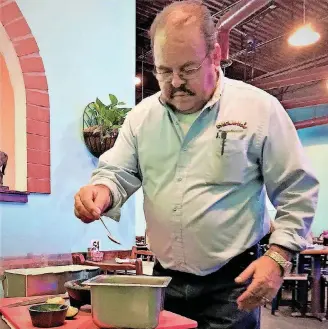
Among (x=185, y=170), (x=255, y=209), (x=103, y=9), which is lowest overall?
(x=255, y=209)

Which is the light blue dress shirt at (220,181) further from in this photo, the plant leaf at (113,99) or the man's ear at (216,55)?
the plant leaf at (113,99)

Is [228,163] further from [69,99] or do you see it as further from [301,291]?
[301,291]

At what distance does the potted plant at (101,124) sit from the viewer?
3.34 meters

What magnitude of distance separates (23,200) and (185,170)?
6.48 feet

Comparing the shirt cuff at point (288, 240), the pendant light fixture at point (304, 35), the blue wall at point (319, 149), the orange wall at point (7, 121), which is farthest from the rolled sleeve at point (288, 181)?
the blue wall at point (319, 149)

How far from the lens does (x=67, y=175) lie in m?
3.32

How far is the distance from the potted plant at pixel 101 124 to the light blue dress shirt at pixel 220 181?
6.52 feet

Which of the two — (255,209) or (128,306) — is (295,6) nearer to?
(255,209)

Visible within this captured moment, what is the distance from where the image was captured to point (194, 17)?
1276 mm

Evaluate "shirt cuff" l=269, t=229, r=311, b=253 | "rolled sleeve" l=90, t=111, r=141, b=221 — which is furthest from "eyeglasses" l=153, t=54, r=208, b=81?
"shirt cuff" l=269, t=229, r=311, b=253

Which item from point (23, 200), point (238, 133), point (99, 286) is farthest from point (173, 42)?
point (23, 200)

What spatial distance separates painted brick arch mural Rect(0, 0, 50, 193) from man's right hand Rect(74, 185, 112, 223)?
6.47 ft

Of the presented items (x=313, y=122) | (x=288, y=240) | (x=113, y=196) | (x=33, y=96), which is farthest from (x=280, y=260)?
(x=313, y=122)

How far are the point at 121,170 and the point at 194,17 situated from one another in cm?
45
